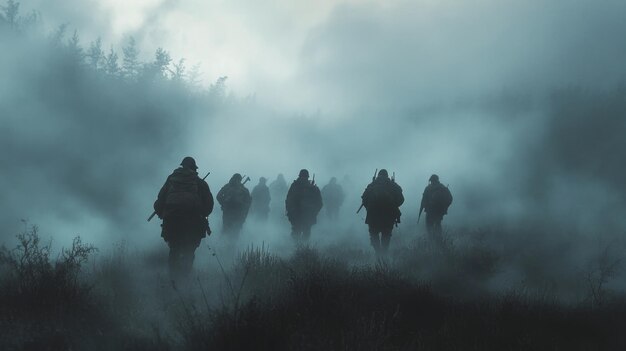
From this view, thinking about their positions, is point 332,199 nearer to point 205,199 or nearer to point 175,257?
point 205,199

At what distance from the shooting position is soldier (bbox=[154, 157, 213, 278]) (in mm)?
6762

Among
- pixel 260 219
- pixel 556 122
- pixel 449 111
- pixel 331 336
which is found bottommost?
pixel 331 336

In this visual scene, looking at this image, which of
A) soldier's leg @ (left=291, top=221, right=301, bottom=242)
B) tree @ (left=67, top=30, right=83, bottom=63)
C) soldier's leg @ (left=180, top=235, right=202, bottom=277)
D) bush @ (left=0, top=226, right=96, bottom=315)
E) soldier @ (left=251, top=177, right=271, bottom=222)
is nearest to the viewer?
bush @ (left=0, top=226, right=96, bottom=315)

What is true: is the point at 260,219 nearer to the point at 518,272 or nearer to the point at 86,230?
the point at 86,230

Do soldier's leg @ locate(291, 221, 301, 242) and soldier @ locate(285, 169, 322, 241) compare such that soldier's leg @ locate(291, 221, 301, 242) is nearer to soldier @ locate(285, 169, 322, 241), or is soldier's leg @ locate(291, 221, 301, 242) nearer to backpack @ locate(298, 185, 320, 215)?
soldier @ locate(285, 169, 322, 241)

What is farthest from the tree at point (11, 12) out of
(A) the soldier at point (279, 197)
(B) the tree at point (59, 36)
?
(A) the soldier at point (279, 197)

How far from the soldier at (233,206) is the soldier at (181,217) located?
5675mm

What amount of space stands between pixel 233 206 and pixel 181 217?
234 inches

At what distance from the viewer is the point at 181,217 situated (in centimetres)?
682

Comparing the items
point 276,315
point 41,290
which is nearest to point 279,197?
point 41,290

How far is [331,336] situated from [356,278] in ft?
6.86

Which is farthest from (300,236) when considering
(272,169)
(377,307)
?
(272,169)

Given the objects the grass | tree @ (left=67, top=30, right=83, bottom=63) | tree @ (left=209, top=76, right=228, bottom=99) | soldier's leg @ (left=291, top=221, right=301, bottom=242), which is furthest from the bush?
tree @ (left=209, top=76, right=228, bottom=99)

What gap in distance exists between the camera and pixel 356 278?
5.80m
